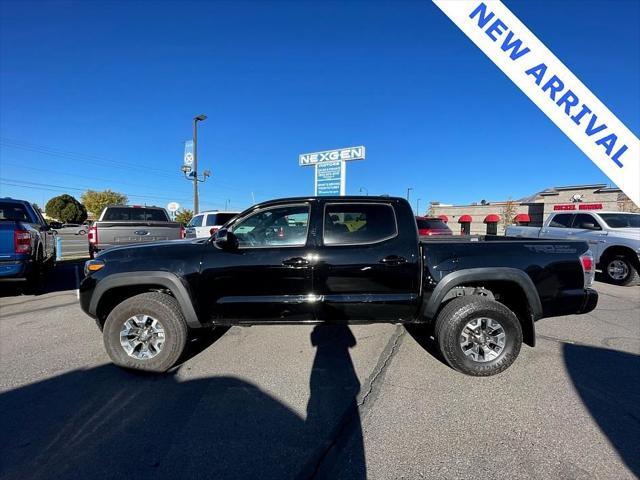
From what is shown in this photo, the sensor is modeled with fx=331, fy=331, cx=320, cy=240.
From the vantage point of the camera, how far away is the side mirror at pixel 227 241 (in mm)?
3389

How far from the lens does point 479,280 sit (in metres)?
3.41

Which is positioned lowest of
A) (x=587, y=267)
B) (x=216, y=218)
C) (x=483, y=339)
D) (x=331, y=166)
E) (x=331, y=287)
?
(x=483, y=339)

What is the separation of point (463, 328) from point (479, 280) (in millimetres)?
519

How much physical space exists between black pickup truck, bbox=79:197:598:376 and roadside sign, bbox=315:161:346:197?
11.6 meters

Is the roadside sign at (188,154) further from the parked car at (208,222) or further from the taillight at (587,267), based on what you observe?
the taillight at (587,267)

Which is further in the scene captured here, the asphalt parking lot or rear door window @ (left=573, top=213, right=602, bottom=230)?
rear door window @ (left=573, top=213, right=602, bottom=230)

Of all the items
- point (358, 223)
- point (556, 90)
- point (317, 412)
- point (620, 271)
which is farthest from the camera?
point (620, 271)

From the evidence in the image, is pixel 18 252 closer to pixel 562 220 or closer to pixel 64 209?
pixel 562 220

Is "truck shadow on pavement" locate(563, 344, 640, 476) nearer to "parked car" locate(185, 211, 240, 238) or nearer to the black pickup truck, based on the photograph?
the black pickup truck

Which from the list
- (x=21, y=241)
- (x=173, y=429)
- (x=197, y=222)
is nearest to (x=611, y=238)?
(x=173, y=429)

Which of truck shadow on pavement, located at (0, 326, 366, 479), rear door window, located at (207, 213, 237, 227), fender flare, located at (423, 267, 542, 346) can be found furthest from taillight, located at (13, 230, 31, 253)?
fender flare, located at (423, 267, 542, 346)

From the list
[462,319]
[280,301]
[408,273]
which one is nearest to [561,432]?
[462,319]

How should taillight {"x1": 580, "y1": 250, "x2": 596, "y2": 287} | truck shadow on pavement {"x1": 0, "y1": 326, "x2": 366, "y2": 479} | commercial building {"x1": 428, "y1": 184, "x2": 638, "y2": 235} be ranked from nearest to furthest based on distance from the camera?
truck shadow on pavement {"x1": 0, "y1": 326, "x2": 366, "y2": 479} → taillight {"x1": 580, "y1": 250, "x2": 596, "y2": 287} → commercial building {"x1": 428, "y1": 184, "x2": 638, "y2": 235}

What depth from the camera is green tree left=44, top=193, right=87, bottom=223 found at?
6066cm
